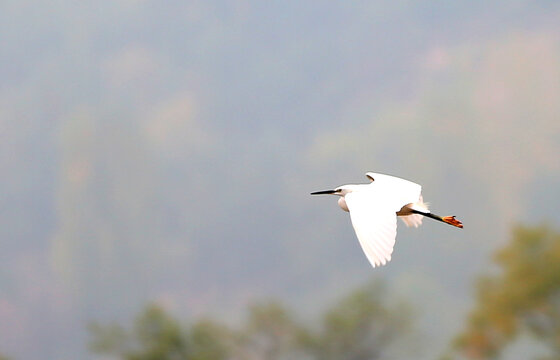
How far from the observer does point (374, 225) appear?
4.99m

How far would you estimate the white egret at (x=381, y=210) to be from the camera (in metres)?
4.72

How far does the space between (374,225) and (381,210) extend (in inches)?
11.9

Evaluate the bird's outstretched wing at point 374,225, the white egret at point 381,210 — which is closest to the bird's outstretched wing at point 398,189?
the white egret at point 381,210

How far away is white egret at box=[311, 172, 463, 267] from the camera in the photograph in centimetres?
472

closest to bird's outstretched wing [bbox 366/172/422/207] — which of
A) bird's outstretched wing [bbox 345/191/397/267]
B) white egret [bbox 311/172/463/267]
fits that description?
white egret [bbox 311/172/463/267]

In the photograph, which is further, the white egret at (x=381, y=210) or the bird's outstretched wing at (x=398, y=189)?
the bird's outstretched wing at (x=398, y=189)

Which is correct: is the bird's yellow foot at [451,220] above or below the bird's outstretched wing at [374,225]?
above

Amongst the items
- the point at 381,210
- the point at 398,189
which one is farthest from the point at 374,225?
the point at 398,189

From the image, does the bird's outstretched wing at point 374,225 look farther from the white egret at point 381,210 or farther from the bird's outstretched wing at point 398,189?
the bird's outstretched wing at point 398,189

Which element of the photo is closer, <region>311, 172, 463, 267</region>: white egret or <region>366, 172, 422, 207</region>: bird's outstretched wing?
<region>311, 172, 463, 267</region>: white egret

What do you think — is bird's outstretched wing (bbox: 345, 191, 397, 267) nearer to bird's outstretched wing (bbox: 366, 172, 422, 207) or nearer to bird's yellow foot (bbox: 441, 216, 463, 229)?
bird's outstretched wing (bbox: 366, 172, 422, 207)

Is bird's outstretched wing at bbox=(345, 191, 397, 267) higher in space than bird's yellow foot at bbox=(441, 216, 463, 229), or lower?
lower

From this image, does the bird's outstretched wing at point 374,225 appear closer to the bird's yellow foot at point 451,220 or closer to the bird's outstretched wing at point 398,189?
the bird's outstretched wing at point 398,189

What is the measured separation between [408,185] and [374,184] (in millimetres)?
301
